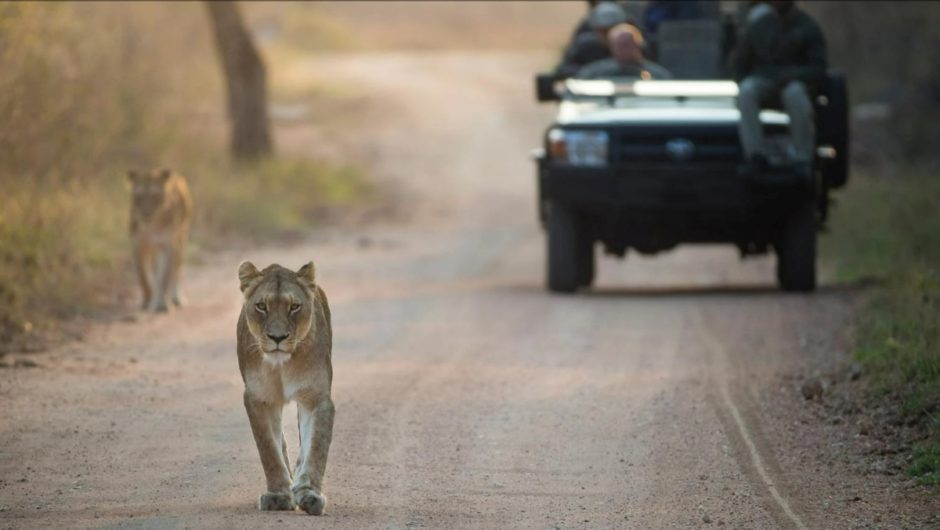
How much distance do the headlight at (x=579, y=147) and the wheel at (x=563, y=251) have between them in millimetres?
508

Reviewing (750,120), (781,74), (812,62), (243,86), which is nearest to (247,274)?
(750,120)

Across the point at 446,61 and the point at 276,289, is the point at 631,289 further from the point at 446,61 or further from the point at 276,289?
the point at 446,61

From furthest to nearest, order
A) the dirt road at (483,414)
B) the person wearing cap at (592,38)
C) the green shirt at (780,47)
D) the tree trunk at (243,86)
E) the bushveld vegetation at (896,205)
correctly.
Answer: the tree trunk at (243,86), the person wearing cap at (592,38), the green shirt at (780,47), the bushveld vegetation at (896,205), the dirt road at (483,414)

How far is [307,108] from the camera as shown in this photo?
105 feet

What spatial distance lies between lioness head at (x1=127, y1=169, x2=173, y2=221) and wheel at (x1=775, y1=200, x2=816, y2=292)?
14.9 feet

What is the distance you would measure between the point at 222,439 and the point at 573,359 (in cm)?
299

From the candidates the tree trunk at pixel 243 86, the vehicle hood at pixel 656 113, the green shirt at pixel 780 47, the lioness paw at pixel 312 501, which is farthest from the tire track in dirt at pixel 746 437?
the tree trunk at pixel 243 86

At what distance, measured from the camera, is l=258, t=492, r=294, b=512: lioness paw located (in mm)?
6457

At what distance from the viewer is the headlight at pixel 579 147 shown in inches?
505

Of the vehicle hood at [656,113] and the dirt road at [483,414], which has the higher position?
the vehicle hood at [656,113]

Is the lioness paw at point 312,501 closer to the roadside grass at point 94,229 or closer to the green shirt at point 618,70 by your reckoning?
the roadside grass at point 94,229

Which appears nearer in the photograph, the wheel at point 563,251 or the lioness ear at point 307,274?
the lioness ear at point 307,274

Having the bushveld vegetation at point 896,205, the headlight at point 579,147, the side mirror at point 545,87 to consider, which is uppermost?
the side mirror at point 545,87

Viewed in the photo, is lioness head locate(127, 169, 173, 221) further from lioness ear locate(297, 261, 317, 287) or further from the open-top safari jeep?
lioness ear locate(297, 261, 317, 287)
